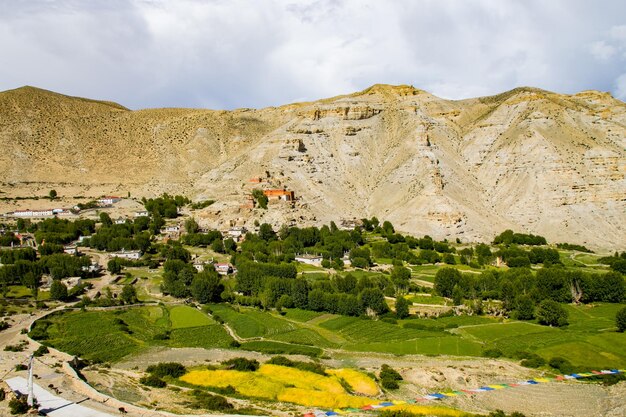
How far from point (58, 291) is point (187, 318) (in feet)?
64.3

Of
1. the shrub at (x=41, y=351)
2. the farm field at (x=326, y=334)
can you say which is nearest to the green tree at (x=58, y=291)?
the farm field at (x=326, y=334)

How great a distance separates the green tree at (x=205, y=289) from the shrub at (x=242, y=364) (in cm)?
2872

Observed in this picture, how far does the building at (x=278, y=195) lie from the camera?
416 ft

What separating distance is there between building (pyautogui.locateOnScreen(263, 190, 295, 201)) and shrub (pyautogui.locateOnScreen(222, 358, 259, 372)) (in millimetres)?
79517

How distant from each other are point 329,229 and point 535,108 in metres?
73.8

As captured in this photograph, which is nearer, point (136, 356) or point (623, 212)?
point (136, 356)

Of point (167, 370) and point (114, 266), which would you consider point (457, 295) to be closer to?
point (167, 370)

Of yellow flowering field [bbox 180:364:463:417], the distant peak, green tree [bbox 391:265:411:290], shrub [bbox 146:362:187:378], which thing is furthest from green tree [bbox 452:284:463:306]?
the distant peak

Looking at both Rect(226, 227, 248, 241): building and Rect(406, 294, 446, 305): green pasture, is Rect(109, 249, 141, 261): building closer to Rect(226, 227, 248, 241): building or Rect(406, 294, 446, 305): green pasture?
Rect(226, 227, 248, 241): building

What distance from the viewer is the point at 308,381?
142 feet

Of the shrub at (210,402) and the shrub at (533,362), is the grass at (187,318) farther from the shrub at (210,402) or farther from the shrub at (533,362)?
the shrub at (533,362)

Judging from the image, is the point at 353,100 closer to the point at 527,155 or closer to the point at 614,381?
the point at 527,155

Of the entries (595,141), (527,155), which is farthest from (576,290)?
(595,141)

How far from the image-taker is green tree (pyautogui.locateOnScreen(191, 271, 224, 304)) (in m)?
76.5
